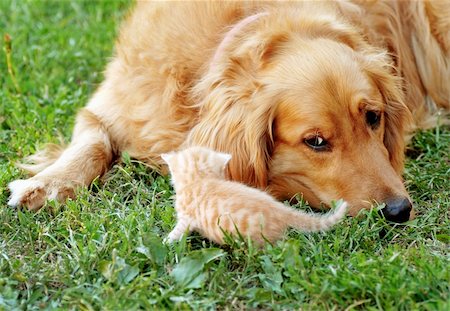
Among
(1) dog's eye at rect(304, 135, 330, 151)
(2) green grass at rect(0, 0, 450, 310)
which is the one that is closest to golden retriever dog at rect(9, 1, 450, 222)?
(1) dog's eye at rect(304, 135, 330, 151)

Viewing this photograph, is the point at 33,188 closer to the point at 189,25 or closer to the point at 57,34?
the point at 189,25

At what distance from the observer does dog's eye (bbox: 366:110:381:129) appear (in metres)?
3.88

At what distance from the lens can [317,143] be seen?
375 centimetres

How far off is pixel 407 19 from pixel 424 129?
857mm

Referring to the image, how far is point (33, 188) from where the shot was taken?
4.05 m

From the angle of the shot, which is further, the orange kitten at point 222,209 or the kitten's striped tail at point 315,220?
the kitten's striped tail at point 315,220

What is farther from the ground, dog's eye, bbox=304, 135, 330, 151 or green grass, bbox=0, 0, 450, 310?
dog's eye, bbox=304, 135, 330, 151

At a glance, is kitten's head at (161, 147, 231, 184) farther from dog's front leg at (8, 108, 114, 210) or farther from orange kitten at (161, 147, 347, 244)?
dog's front leg at (8, 108, 114, 210)

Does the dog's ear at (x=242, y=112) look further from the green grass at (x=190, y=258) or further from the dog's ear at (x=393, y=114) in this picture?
the dog's ear at (x=393, y=114)

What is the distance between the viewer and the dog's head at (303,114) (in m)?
3.72

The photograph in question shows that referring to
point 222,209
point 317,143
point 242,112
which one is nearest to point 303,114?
point 317,143

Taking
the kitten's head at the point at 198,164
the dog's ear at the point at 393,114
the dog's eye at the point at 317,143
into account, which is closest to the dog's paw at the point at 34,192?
the kitten's head at the point at 198,164

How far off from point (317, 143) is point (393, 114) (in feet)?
2.21

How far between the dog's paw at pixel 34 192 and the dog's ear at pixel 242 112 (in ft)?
2.42
